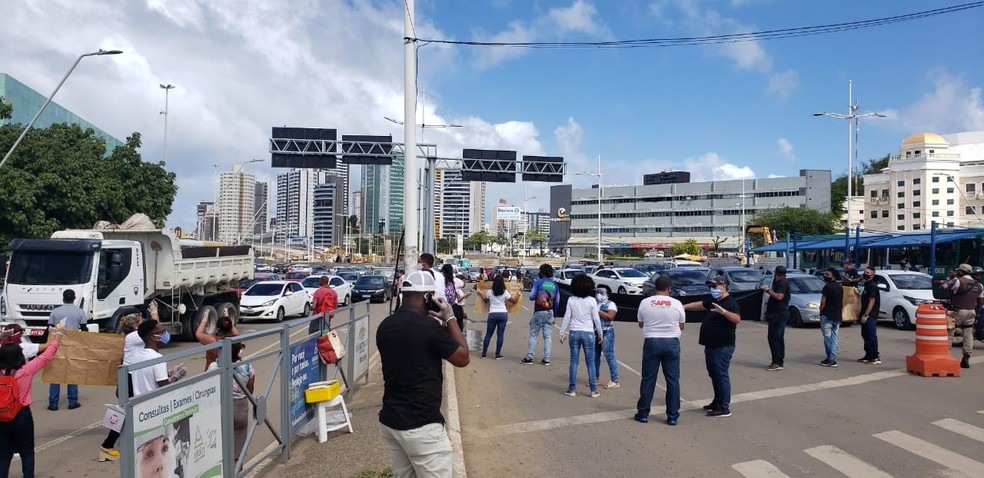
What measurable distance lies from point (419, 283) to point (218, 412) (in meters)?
2.22

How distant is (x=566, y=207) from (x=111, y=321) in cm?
13686

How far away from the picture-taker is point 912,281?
63.8ft

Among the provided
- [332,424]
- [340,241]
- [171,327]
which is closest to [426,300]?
[332,424]

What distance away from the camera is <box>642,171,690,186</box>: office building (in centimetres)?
16425

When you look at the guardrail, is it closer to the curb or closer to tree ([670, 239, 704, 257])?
the curb

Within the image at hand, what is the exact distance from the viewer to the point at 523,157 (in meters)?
36.0

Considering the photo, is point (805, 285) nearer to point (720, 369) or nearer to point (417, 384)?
point (720, 369)

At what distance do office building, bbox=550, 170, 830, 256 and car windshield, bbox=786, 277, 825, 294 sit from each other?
3578 inches

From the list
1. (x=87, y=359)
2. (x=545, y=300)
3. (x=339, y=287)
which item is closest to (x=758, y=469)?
(x=545, y=300)

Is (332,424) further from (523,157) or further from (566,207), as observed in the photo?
(566,207)

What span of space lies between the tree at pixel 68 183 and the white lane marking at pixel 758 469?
94.0 ft

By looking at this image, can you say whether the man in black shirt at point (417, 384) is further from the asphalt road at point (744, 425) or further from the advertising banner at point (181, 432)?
the asphalt road at point (744, 425)

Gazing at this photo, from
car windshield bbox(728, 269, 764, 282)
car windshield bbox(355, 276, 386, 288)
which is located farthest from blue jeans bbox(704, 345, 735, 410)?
car windshield bbox(355, 276, 386, 288)

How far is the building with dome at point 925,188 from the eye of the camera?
359 feet
